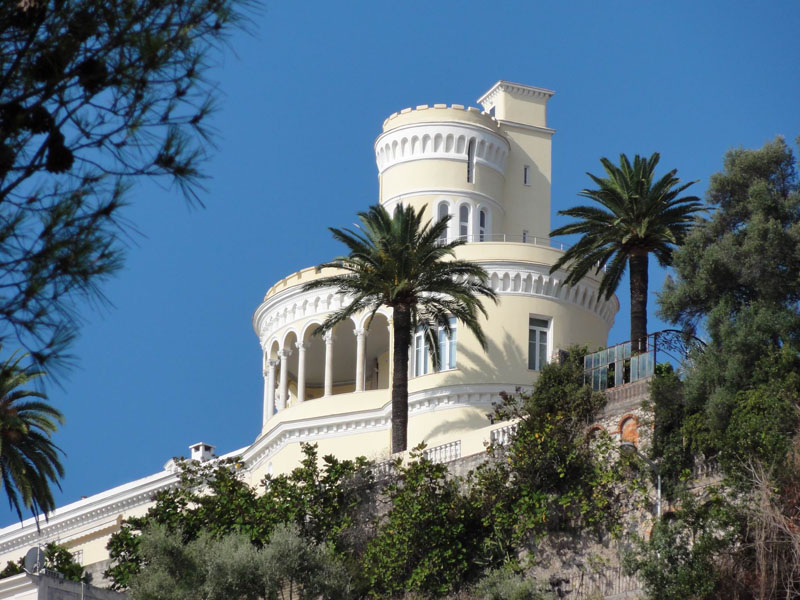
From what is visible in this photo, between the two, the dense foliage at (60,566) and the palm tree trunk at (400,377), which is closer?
the palm tree trunk at (400,377)

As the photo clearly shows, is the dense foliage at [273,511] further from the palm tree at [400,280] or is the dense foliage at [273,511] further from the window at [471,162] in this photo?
the window at [471,162]

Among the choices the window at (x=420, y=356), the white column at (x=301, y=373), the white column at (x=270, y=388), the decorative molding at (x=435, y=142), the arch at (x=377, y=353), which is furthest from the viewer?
the decorative molding at (x=435, y=142)

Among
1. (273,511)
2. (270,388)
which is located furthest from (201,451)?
(273,511)

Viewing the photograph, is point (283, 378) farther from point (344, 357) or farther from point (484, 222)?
point (484, 222)

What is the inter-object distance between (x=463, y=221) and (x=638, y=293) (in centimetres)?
1761

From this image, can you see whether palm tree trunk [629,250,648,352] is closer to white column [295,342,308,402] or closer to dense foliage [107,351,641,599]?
dense foliage [107,351,641,599]

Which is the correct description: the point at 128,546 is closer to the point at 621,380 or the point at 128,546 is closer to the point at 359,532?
the point at 359,532

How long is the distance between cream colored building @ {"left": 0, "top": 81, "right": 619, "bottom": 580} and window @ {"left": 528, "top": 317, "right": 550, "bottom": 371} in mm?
46

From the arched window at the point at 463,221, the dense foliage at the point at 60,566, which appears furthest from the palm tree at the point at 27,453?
the arched window at the point at 463,221

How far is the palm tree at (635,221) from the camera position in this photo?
42.1 m

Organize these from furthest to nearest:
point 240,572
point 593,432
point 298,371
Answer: point 298,371 → point 593,432 → point 240,572

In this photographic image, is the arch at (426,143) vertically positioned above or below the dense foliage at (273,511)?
above

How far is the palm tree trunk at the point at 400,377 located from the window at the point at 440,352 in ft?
21.5

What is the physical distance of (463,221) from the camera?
58906 millimetres
